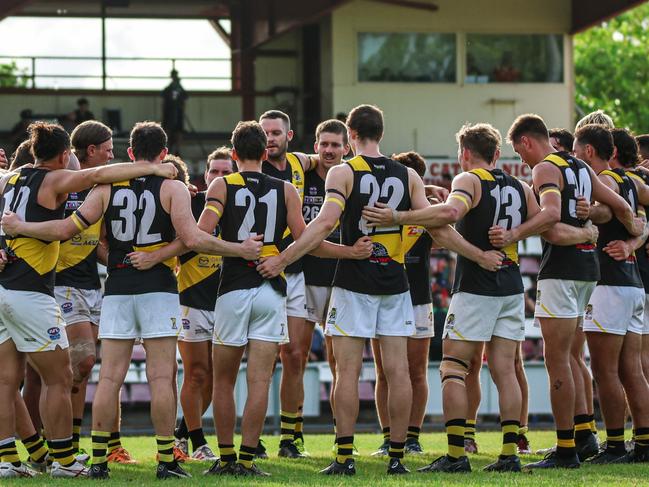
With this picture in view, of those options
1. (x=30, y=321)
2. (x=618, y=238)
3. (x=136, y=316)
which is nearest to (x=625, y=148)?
(x=618, y=238)

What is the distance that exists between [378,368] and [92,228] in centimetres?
312

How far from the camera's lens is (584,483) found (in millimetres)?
8844

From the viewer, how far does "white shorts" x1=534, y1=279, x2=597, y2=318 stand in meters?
10.1

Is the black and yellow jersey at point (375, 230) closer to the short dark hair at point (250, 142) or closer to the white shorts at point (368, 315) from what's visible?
the white shorts at point (368, 315)

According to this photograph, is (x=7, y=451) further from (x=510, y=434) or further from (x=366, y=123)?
(x=510, y=434)

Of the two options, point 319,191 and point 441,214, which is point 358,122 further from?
point 319,191

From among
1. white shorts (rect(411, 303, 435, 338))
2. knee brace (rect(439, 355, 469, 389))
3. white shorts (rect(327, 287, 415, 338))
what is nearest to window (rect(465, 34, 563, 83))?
white shorts (rect(411, 303, 435, 338))

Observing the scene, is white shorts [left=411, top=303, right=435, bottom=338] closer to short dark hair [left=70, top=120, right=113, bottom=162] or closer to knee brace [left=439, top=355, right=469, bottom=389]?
knee brace [left=439, top=355, right=469, bottom=389]

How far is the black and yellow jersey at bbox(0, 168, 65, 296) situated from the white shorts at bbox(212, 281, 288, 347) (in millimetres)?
1388

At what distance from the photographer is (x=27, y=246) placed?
9.49 metres

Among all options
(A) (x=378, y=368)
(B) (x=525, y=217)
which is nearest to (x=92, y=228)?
Result: (A) (x=378, y=368)

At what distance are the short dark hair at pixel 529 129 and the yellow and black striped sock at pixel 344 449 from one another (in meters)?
2.93

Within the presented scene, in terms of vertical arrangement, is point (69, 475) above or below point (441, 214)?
below

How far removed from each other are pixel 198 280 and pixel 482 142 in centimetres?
300
